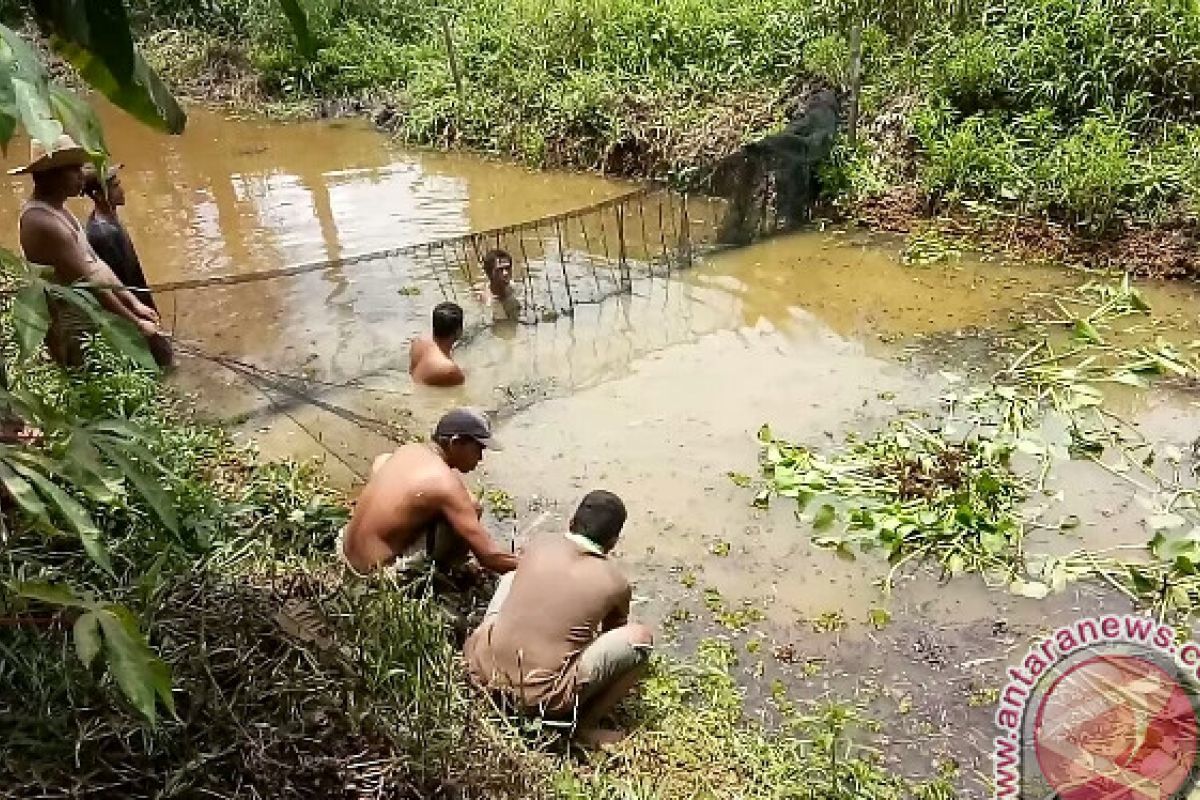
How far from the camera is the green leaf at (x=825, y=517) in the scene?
185 inches

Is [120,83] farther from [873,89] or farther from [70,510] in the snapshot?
[873,89]

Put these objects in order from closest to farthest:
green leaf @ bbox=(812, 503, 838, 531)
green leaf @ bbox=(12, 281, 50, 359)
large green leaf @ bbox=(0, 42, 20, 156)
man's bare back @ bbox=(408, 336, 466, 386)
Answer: large green leaf @ bbox=(0, 42, 20, 156)
green leaf @ bbox=(12, 281, 50, 359)
green leaf @ bbox=(812, 503, 838, 531)
man's bare back @ bbox=(408, 336, 466, 386)

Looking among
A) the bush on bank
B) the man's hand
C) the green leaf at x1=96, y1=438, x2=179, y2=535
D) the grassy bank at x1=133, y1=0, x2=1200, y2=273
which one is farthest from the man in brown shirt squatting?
the bush on bank

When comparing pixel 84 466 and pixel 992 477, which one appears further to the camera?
pixel 992 477

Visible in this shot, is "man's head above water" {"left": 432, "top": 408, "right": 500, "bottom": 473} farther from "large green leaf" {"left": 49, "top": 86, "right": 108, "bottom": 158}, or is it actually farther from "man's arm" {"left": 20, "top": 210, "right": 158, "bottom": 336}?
"large green leaf" {"left": 49, "top": 86, "right": 108, "bottom": 158}

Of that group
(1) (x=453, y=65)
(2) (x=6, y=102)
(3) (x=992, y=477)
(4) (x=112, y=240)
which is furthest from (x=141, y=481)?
(1) (x=453, y=65)

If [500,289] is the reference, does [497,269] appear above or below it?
above

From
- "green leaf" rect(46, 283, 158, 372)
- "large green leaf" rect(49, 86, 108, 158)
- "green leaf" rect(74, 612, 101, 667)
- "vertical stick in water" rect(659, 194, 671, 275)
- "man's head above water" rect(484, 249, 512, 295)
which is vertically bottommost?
"vertical stick in water" rect(659, 194, 671, 275)

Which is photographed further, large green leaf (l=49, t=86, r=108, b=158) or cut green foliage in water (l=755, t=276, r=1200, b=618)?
cut green foliage in water (l=755, t=276, r=1200, b=618)

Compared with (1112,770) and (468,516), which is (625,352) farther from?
(1112,770)

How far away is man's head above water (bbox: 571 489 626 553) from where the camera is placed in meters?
3.71

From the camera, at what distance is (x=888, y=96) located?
943cm

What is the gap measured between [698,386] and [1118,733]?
330cm

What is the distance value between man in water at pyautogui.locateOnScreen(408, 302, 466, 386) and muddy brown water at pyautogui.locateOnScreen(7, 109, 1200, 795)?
0.32 feet
